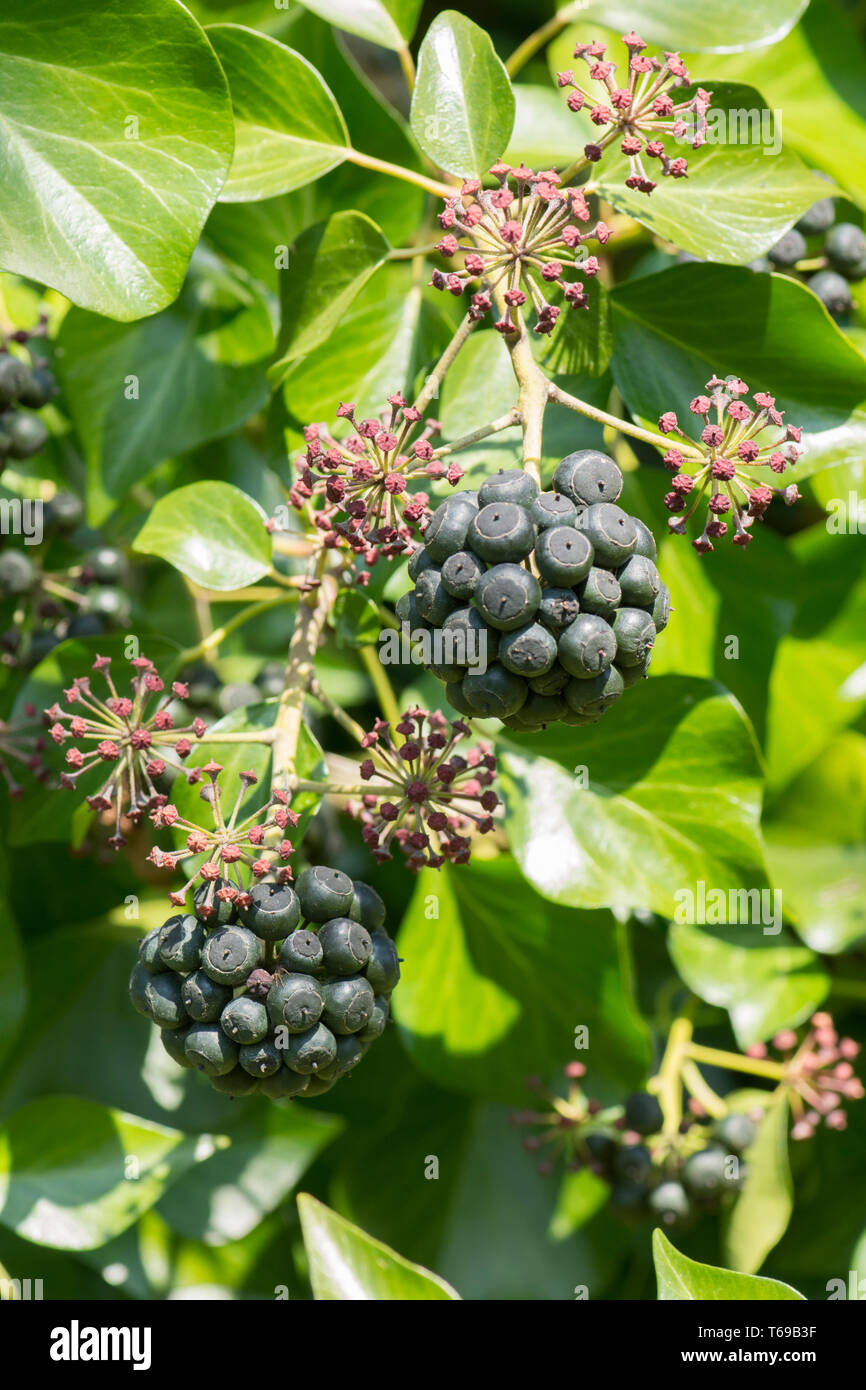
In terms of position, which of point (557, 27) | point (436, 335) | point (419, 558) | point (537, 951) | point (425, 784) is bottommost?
point (537, 951)

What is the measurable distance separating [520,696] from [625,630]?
Result: 0.11 metres

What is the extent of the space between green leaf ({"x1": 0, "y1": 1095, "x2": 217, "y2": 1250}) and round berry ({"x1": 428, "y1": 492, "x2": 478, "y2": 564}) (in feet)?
3.16

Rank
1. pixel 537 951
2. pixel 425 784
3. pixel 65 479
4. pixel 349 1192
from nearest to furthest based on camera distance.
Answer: pixel 425 784 → pixel 537 951 → pixel 65 479 → pixel 349 1192

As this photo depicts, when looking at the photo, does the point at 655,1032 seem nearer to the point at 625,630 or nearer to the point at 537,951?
the point at 537,951

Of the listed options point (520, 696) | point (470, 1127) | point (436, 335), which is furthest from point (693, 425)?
point (470, 1127)

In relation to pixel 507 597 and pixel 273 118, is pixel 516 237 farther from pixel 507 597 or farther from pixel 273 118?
pixel 273 118

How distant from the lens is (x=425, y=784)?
4.22ft

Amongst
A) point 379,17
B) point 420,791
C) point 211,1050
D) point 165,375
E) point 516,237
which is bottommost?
point 211,1050

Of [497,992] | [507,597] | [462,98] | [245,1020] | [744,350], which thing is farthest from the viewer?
[497,992]

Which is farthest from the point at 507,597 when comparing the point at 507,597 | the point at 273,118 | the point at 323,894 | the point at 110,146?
the point at 273,118

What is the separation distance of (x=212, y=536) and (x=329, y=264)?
0.34 metres

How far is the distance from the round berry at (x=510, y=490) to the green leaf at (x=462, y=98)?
0.44 metres

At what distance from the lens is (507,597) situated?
107 cm

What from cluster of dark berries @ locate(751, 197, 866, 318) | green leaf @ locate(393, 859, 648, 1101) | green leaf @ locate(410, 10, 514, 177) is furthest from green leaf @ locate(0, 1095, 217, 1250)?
cluster of dark berries @ locate(751, 197, 866, 318)
